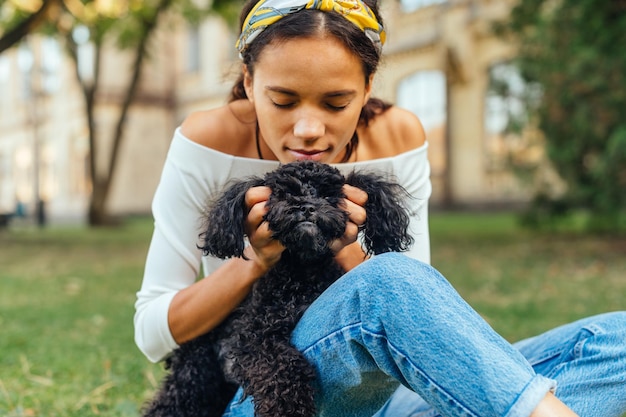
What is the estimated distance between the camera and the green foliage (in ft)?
28.6

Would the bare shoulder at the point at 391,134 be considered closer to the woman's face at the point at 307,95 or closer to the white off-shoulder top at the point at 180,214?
the white off-shoulder top at the point at 180,214

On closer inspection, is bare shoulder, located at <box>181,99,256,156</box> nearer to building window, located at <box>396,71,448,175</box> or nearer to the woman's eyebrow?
the woman's eyebrow

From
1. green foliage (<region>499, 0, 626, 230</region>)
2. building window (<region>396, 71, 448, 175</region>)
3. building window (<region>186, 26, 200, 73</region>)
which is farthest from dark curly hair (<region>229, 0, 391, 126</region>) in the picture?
building window (<region>186, 26, 200, 73</region>)

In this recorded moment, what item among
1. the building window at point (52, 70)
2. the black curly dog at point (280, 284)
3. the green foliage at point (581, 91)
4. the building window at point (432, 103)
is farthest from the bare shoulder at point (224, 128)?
A: the building window at point (52, 70)

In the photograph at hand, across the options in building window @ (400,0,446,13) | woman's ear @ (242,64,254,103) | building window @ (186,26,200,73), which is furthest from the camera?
building window @ (186,26,200,73)

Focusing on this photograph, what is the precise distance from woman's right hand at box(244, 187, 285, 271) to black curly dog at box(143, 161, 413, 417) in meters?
0.02

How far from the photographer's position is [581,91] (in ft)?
32.1

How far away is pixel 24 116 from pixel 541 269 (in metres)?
32.4

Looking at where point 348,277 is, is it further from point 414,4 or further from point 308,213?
point 414,4

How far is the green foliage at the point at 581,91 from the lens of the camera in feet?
28.6

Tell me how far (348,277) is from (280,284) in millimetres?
278

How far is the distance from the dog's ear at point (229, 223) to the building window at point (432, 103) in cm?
2097

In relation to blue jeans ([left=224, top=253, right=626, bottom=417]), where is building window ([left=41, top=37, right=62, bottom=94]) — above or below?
above

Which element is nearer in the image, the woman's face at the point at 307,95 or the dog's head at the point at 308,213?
the dog's head at the point at 308,213
